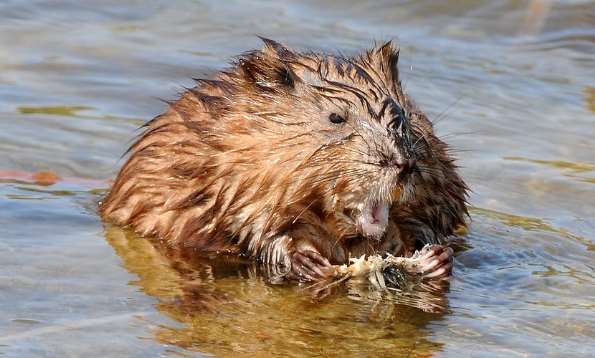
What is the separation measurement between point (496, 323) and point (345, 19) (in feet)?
20.2

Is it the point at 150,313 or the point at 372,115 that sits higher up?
the point at 372,115

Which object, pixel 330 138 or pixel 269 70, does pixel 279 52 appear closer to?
pixel 269 70

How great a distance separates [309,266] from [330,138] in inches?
20.1

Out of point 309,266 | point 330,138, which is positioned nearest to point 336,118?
point 330,138

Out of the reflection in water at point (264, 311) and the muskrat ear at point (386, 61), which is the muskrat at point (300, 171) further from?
the reflection in water at point (264, 311)

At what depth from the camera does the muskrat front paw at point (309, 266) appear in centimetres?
554

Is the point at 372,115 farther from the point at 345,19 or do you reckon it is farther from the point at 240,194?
the point at 345,19

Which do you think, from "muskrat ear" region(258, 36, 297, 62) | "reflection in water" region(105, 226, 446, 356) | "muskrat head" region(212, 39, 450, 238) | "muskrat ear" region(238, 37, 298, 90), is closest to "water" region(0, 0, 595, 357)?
"reflection in water" region(105, 226, 446, 356)

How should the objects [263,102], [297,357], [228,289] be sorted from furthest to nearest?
[263,102] → [228,289] → [297,357]

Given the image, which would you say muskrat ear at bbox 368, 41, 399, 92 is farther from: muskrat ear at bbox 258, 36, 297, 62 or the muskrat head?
muskrat ear at bbox 258, 36, 297, 62

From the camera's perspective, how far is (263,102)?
19.1 feet

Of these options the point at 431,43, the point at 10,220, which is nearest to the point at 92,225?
the point at 10,220

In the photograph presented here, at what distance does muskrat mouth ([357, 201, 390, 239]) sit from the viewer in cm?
553

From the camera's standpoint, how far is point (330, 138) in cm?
558
